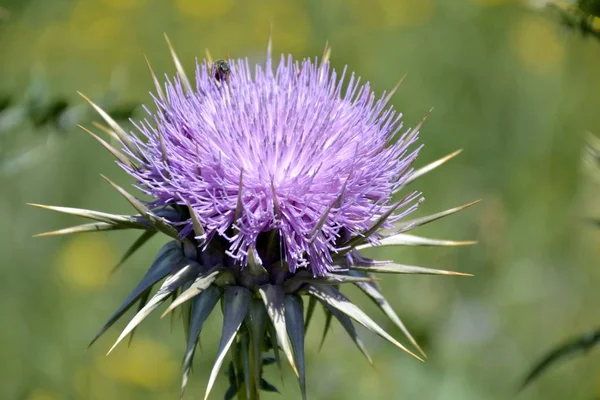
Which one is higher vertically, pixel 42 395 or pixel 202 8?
pixel 202 8

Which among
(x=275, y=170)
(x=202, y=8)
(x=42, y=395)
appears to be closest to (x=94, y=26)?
(x=202, y=8)

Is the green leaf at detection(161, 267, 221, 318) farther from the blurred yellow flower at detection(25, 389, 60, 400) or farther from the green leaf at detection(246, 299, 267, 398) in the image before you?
the blurred yellow flower at detection(25, 389, 60, 400)

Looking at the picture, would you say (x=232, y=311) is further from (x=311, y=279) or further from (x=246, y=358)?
(x=311, y=279)

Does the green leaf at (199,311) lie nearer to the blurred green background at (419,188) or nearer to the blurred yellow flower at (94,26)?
the blurred green background at (419,188)

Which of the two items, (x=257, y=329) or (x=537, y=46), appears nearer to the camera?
(x=257, y=329)

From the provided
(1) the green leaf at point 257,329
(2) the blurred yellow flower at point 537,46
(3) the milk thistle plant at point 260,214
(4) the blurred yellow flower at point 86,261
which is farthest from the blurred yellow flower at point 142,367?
(2) the blurred yellow flower at point 537,46

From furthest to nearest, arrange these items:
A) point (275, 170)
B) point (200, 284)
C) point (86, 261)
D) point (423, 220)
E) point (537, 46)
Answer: point (537, 46), point (86, 261), point (423, 220), point (275, 170), point (200, 284)
